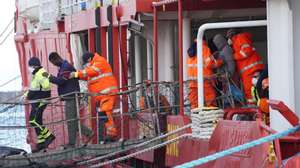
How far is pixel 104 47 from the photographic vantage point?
1257cm

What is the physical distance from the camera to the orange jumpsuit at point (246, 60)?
31.7ft

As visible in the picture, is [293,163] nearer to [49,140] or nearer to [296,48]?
[296,48]

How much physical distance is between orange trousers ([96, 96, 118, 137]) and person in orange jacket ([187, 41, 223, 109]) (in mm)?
1218

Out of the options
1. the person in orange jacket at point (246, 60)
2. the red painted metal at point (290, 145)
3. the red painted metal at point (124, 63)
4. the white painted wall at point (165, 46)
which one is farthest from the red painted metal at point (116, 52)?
the red painted metal at point (290, 145)

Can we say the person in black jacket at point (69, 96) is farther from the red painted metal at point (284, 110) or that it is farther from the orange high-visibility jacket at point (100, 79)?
the red painted metal at point (284, 110)

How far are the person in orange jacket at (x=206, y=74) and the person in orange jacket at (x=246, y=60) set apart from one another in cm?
42

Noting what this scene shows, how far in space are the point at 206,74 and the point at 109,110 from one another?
1.55 m

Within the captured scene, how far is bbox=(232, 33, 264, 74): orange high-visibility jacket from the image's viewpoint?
381 inches

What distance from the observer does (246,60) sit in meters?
9.75

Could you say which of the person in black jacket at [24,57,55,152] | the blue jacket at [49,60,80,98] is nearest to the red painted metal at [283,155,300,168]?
the person in black jacket at [24,57,55,152]

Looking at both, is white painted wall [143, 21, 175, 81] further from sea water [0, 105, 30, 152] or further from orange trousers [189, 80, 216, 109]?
sea water [0, 105, 30, 152]

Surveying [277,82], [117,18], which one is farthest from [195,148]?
[117,18]

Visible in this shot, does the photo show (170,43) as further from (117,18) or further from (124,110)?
(124,110)

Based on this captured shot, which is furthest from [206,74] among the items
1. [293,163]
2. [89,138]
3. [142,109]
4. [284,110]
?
[293,163]
